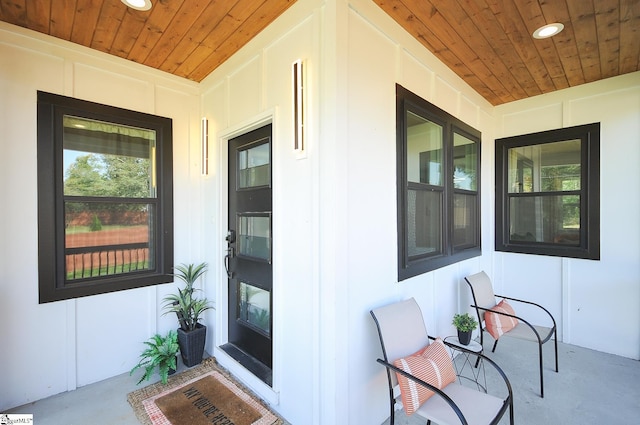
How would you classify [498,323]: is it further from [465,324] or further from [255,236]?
[255,236]

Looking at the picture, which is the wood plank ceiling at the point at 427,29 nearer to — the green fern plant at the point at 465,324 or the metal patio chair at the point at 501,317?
the metal patio chair at the point at 501,317

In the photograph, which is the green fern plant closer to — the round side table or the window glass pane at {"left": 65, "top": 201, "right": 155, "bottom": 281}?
the round side table

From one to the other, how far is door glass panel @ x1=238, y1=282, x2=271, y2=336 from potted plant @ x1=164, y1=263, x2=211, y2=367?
1.61 feet

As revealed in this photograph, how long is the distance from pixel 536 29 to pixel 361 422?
11.0 feet

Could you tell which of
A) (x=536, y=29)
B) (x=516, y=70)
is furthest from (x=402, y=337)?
(x=516, y=70)

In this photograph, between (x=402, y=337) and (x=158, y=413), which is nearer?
(x=402, y=337)

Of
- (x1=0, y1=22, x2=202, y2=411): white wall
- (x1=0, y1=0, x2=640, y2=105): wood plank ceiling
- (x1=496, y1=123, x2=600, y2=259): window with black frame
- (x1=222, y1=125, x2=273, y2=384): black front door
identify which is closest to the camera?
(x1=0, y1=0, x2=640, y2=105): wood plank ceiling

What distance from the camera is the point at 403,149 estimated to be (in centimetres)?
235

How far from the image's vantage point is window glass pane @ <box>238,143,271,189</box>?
8.21ft

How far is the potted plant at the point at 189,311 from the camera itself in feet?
9.15

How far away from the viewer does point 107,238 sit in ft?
8.87

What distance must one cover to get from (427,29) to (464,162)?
164 cm

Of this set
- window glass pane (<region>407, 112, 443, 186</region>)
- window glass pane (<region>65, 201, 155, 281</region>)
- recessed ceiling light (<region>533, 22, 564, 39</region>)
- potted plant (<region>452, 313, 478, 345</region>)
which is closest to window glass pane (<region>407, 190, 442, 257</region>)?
window glass pane (<region>407, 112, 443, 186</region>)

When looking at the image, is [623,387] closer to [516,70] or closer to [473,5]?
[516,70]
